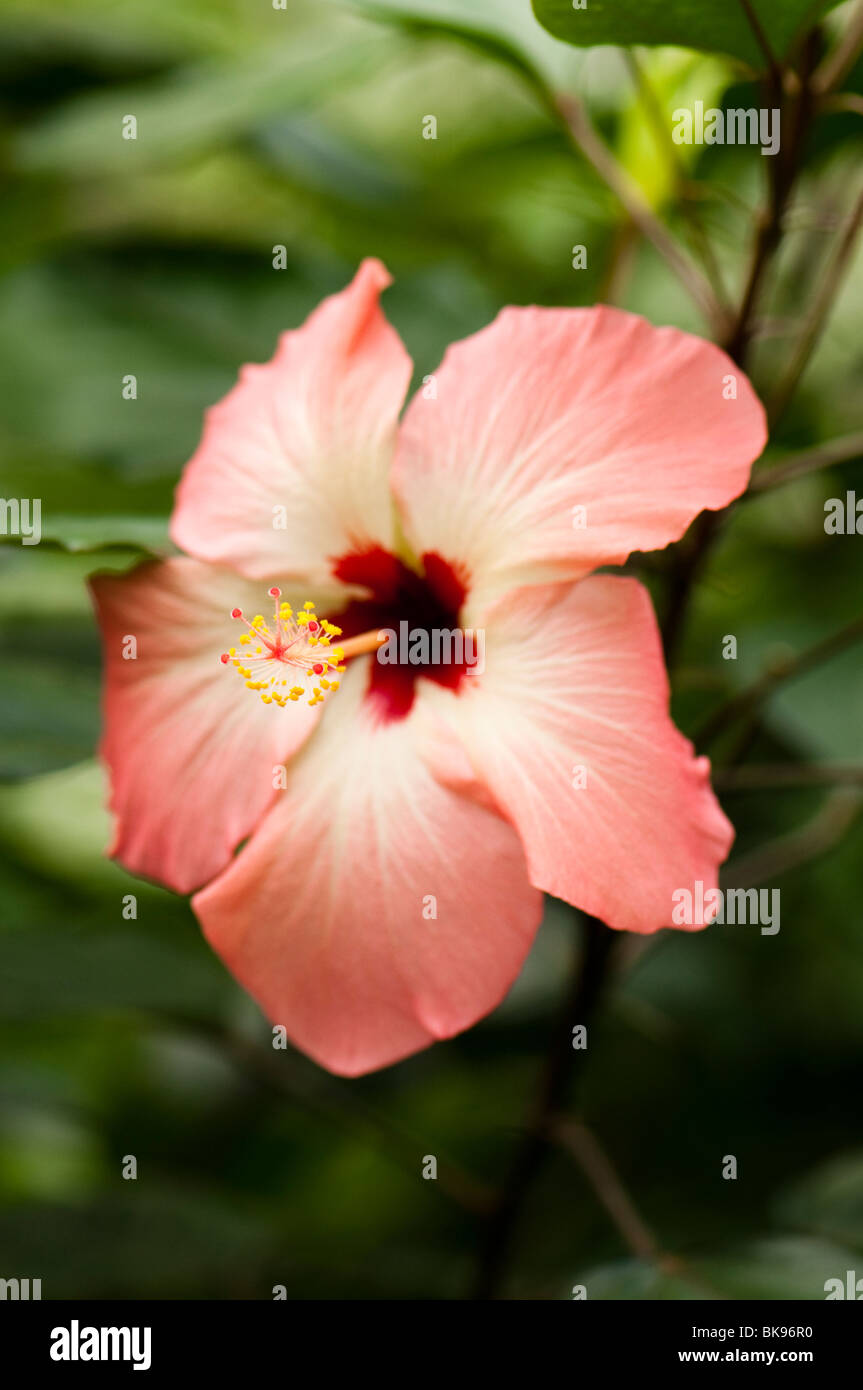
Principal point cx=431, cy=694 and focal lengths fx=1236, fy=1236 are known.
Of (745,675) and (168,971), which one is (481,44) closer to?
(745,675)

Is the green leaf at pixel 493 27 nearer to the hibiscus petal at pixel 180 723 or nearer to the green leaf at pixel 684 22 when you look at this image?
the green leaf at pixel 684 22

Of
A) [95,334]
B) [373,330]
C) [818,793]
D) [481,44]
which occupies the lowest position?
[818,793]

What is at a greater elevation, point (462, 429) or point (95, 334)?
point (95, 334)

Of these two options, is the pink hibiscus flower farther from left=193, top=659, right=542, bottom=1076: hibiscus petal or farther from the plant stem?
the plant stem

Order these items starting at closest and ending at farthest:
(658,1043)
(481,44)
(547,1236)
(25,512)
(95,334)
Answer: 1. (25,512)
2. (481,44)
3. (95,334)
4. (547,1236)
5. (658,1043)

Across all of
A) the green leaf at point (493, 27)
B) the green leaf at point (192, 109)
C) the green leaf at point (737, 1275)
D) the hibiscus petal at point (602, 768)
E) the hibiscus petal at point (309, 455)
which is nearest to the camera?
the hibiscus petal at point (602, 768)

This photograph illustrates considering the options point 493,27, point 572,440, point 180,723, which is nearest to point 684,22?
point 572,440

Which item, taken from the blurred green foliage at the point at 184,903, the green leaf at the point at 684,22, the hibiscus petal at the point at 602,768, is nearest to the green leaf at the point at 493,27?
the blurred green foliage at the point at 184,903
